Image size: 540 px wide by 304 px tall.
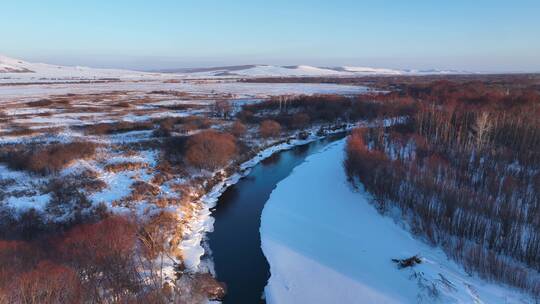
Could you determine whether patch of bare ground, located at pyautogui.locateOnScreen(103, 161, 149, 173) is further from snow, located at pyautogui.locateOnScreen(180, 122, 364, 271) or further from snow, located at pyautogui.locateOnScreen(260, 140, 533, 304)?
snow, located at pyautogui.locateOnScreen(260, 140, 533, 304)

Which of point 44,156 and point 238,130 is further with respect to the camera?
point 238,130

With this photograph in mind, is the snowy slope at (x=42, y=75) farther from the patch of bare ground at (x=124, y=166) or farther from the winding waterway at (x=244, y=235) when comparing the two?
the winding waterway at (x=244, y=235)

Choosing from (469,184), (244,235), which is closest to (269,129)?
(469,184)

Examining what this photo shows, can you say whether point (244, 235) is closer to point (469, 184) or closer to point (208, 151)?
Result: point (208, 151)

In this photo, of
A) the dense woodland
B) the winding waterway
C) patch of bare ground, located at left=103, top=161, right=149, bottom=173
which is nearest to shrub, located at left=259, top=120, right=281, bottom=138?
the winding waterway

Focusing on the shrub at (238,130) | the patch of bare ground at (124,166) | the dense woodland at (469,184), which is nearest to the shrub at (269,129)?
the shrub at (238,130)

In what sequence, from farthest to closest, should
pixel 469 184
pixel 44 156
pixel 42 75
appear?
1. pixel 42 75
2. pixel 44 156
3. pixel 469 184
